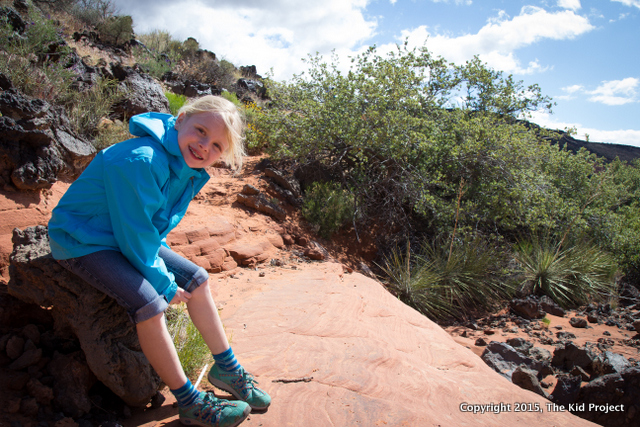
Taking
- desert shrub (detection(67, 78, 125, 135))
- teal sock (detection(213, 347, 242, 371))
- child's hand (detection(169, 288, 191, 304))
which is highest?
desert shrub (detection(67, 78, 125, 135))

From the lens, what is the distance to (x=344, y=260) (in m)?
6.57

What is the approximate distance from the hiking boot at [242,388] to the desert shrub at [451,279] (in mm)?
4151

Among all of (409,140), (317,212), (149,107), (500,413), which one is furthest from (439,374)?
(149,107)

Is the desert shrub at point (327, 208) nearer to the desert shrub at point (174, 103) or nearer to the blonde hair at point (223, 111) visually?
the desert shrub at point (174, 103)

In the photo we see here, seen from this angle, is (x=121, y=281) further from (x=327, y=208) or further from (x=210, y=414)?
(x=327, y=208)

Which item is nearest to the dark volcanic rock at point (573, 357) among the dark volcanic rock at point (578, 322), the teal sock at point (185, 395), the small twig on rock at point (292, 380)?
the dark volcanic rock at point (578, 322)

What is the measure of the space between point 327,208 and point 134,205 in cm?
546

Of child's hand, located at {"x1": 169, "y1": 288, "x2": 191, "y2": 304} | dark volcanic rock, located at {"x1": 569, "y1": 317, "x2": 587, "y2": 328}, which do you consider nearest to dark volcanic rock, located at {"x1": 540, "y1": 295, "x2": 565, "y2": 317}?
dark volcanic rock, located at {"x1": 569, "y1": 317, "x2": 587, "y2": 328}

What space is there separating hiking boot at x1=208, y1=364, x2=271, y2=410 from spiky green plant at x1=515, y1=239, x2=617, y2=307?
6.22 metres

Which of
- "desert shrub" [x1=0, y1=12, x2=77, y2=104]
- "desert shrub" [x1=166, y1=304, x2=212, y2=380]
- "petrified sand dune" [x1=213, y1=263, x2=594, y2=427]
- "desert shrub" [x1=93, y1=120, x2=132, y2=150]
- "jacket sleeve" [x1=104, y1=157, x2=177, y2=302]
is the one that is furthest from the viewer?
"desert shrub" [x1=93, y1=120, x2=132, y2=150]

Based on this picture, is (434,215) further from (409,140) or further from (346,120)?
(346,120)

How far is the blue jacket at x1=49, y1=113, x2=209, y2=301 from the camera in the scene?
158cm

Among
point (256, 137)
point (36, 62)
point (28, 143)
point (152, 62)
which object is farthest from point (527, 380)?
point (152, 62)

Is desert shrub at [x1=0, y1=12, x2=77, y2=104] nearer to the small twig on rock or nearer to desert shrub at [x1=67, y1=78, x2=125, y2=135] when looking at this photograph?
desert shrub at [x1=67, y1=78, x2=125, y2=135]
